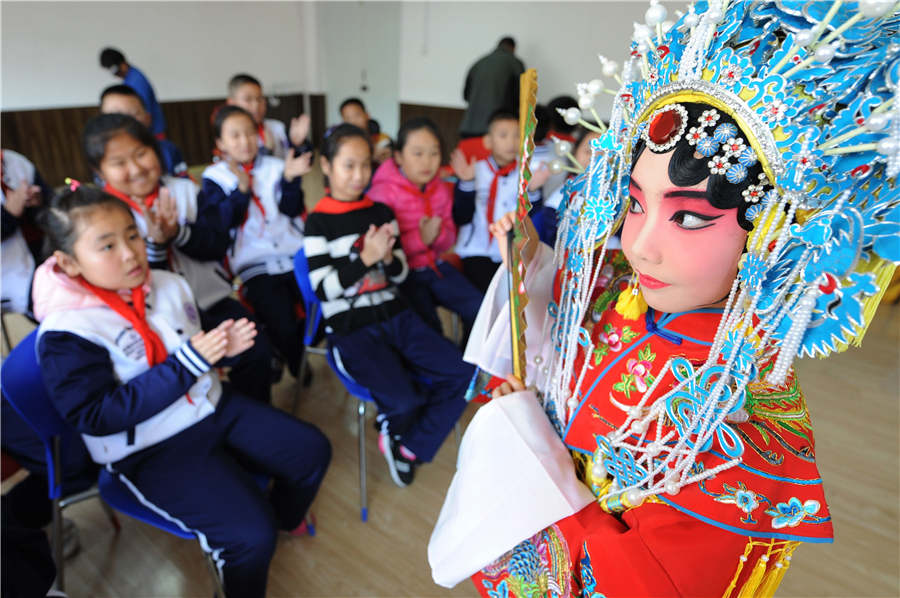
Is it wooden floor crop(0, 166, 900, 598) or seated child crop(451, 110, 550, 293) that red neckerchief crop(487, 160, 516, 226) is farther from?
wooden floor crop(0, 166, 900, 598)

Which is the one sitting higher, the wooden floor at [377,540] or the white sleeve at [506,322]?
the white sleeve at [506,322]

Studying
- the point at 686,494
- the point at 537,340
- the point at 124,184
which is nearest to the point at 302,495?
the point at 537,340

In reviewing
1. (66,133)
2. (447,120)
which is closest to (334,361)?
(66,133)

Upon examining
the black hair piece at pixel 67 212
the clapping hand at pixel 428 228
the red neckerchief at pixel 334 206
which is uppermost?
the black hair piece at pixel 67 212

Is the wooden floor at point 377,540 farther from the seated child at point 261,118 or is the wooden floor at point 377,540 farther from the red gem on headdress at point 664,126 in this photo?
the seated child at point 261,118

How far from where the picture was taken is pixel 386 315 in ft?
5.85

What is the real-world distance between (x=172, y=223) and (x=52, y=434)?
821mm

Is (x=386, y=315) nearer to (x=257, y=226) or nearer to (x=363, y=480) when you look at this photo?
(x=363, y=480)

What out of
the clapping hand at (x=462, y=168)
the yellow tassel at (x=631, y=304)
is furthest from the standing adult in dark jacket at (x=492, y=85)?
the yellow tassel at (x=631, y=304)

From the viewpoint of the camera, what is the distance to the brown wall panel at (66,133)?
4.27m

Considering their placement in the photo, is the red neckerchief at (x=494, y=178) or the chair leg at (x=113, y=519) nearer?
the chair leg at (x=113, y=519)

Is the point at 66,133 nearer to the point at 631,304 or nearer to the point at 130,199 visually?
the point at 130,199

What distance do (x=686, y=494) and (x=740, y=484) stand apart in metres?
0.07

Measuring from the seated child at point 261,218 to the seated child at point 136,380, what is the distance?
742 mm
